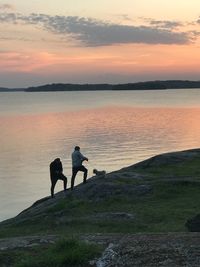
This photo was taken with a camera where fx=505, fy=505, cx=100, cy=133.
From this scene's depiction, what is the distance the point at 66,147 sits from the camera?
6794 centimetres

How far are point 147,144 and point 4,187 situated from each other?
31576mm

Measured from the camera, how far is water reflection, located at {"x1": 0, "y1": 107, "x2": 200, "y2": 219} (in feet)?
141

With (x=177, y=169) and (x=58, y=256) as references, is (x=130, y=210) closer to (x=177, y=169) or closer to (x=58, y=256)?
(x=177, y=169)

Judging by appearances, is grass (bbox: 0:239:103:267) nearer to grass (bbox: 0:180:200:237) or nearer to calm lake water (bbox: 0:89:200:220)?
grass (bbox: 0:180:200:237)

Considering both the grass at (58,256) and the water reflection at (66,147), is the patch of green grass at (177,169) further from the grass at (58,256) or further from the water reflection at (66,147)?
the grass at (58,256)

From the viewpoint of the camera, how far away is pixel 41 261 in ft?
31.4

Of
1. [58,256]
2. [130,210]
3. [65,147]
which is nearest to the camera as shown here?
[58,256]

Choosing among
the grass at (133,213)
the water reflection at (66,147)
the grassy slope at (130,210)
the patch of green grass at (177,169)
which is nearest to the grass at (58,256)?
the grassy slope at (130,210)

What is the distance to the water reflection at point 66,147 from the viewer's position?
4284 cm

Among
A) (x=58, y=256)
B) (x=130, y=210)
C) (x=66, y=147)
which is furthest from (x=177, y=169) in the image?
(x=66, y=147)

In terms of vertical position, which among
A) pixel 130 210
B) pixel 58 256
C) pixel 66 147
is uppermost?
pixel 58 256

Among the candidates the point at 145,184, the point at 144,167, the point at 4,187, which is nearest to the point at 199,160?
the point at 144,167

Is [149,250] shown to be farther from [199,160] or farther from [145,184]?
[199,160]

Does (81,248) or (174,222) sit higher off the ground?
(81,248)
